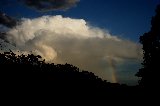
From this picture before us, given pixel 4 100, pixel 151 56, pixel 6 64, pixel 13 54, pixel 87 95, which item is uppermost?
pixel 151 56

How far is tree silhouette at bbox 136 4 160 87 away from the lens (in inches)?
1366

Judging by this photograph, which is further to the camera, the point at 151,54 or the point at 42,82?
the point at 151,54

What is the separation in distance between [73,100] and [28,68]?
4239 millimetres

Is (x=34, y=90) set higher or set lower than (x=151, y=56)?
lower

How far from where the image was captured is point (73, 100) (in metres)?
19.5

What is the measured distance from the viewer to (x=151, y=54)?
3672 centimetres

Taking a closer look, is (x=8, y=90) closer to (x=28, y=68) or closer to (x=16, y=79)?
(x=16, y=79)

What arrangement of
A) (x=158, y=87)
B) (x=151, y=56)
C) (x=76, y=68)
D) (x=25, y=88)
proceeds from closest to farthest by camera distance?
(x=25, y=88)
(x=76, y=68)
(x=158, y=87)
(x=151, y=56)

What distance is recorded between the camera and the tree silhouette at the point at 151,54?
1366 inches

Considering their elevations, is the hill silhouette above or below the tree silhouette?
below

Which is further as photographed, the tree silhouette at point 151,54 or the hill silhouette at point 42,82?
the tree silhouette at point 151,54

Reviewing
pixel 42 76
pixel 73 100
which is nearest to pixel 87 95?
pixel 73 100

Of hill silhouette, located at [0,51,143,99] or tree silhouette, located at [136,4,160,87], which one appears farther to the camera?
tree silhouette, located at [136,4,160,87]

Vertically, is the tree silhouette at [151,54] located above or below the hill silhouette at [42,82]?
above
